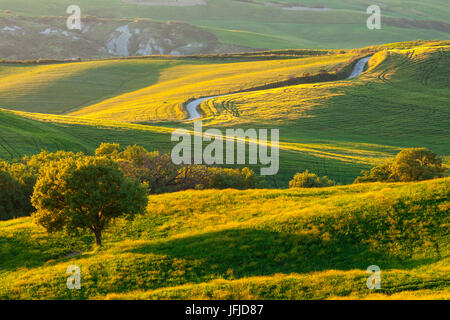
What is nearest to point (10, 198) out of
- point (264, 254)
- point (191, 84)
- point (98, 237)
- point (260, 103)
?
point (98, 237)

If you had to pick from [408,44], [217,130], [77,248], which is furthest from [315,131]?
[408,44]

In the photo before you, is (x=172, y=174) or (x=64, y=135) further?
(x=64, y=135)

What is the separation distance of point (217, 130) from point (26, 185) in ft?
155

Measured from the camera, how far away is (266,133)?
9556 cm

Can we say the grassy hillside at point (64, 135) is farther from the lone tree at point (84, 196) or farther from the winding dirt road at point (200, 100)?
the lone tree at point (84, 196)

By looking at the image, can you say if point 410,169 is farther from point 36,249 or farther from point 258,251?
point 36,249

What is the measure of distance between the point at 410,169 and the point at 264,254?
2783 centimetres

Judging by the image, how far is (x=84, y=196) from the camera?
34812mm

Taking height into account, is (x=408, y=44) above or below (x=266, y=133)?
above

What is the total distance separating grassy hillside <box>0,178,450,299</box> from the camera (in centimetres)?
2581

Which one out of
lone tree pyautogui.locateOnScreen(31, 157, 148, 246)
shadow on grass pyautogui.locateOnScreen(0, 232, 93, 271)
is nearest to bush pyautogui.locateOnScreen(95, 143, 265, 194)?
shadow on grass pyautogui.locateOnScreen(0, 232, 93, 271)

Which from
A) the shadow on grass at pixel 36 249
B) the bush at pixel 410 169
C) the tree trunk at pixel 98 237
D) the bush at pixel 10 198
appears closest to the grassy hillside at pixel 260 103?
the bush at pixel 410 169

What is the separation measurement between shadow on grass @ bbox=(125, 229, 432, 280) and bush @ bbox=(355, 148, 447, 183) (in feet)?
77.0

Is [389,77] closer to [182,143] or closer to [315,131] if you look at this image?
[315,131]
